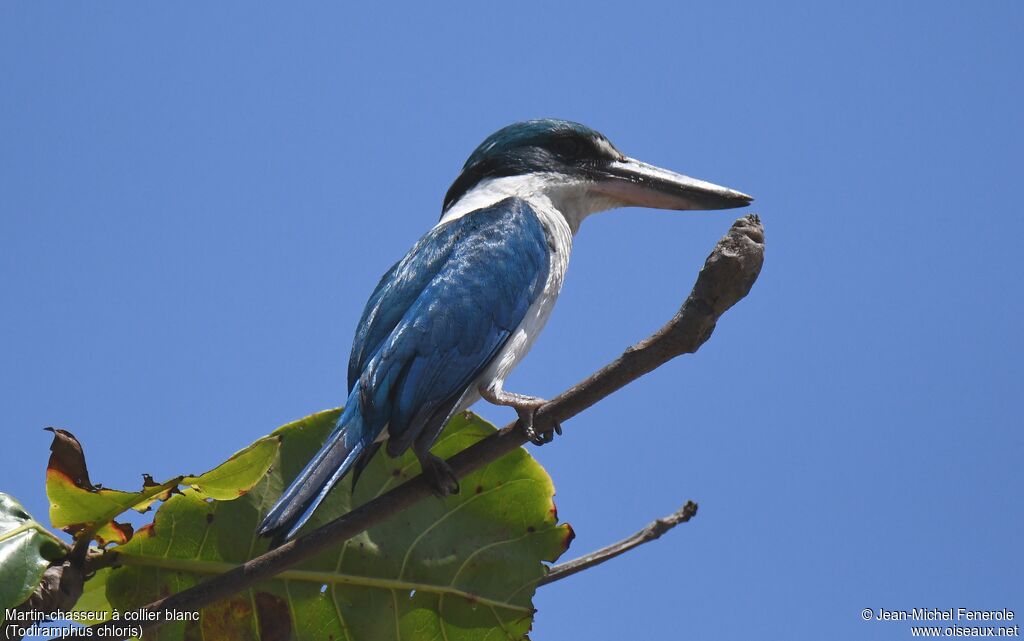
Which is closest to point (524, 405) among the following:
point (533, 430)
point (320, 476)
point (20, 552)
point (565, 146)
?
point (533, 430)

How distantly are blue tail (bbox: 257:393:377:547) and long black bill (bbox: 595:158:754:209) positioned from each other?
1.57m

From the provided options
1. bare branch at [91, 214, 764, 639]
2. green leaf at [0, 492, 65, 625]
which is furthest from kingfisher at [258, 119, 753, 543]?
green leaf at [0, 492, 65, 625]

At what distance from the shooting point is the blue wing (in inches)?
123

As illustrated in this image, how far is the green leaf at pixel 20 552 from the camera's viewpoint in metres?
2.42

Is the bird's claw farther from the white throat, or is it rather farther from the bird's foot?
the white throat

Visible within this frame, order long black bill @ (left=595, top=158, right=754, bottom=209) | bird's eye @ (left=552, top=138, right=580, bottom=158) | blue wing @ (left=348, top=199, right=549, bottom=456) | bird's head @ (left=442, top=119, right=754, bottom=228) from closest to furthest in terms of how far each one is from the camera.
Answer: blue wing @ (left=348, top=199, right=549, bottom=456) → long black bill @ (left=595, top=158, right=754, bottom=209) → bird's head @ (left=442, top=119, right=754, bottom=228) → bird's eye @ (left=552, top=138, right=580, bottom=158)

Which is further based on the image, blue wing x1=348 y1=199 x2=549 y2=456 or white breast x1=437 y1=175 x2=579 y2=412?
white breast x1=437 y1=175 x2=579 y2=412

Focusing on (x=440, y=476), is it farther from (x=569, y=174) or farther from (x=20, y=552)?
(x=569, y=174)

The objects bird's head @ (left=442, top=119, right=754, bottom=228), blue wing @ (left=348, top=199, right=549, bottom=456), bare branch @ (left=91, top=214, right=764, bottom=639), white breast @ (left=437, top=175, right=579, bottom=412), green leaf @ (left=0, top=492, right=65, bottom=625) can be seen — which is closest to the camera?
bare branch @ (left=91, top=214, right=764, bottom=639)

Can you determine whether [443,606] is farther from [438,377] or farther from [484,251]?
[484,251]

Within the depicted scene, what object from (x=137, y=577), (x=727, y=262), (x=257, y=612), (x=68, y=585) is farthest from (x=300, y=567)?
(x=727, y=262)

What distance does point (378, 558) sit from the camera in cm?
305

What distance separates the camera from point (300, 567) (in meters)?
3.00

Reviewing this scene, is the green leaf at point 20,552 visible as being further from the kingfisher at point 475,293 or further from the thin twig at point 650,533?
the thin twig at point 650,533
